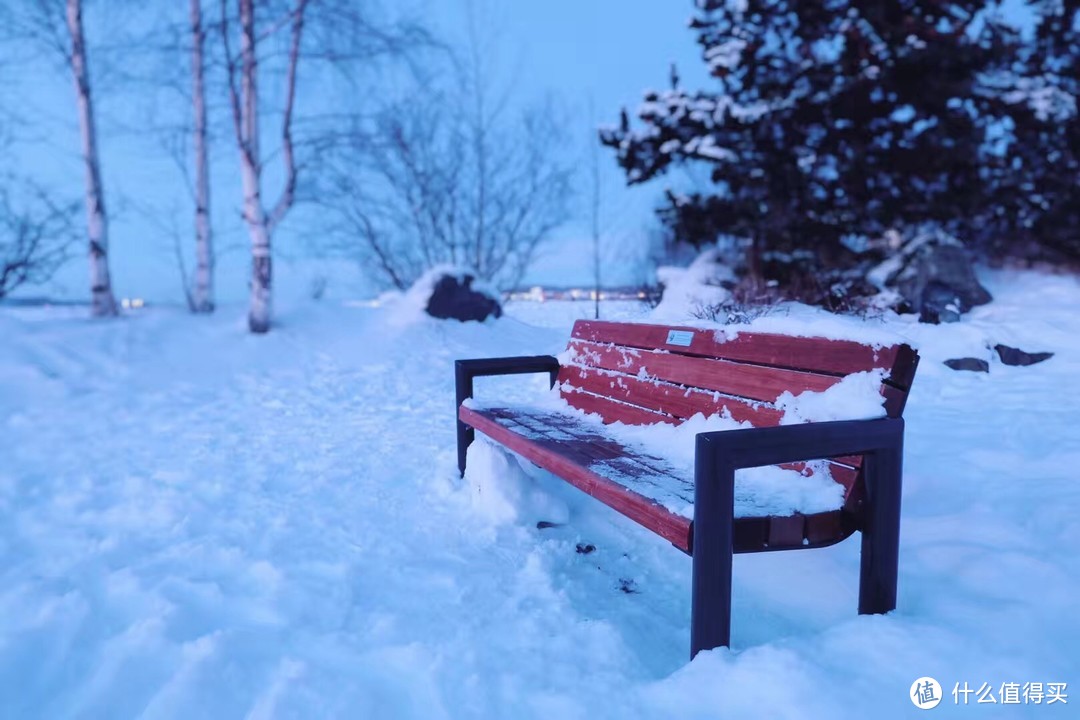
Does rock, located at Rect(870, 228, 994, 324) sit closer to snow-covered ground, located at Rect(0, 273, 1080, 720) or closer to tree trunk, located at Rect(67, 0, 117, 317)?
snow-covered ground, located at Rect(0, 273, 1080, 720)

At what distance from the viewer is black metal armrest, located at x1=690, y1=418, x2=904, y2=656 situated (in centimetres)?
167

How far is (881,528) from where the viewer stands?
1897mm

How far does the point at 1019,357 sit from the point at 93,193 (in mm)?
11283

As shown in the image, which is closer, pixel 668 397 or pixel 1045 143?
pixel 668 397

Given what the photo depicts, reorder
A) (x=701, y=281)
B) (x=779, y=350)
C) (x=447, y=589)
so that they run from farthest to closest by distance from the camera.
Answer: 1. (x=701, y=281)
2. (x=447, y=589)
3. (x=779, y=350)

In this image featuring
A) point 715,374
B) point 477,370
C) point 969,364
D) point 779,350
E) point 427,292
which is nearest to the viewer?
point 779,350

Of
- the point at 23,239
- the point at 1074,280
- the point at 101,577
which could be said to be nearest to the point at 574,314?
the point at 1074,280

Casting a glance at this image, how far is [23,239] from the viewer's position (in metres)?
9.68

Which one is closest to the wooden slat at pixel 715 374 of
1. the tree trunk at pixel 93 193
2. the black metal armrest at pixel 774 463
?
the black metal armrest at pixel 774 463

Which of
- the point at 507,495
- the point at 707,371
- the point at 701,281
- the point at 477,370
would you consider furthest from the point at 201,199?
the point at 707,371

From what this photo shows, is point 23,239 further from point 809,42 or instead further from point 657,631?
point 809,42

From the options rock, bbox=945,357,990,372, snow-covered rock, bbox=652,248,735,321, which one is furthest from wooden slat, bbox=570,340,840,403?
snow-covered rock, bbox=652,248,735,321

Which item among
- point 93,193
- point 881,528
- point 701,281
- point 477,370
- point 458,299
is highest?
point 93,193

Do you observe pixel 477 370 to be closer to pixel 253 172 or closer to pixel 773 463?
pixel 773 463
